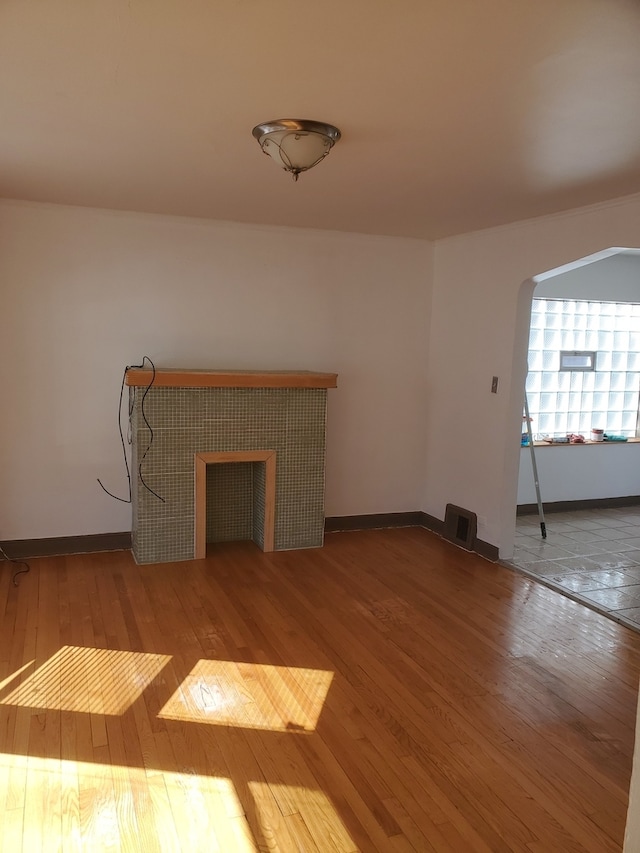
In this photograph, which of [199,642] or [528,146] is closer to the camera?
[528,146]

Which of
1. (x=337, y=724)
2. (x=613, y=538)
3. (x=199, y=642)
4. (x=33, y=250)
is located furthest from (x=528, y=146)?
(x=613, y=538)

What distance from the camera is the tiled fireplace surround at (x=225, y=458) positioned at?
4.30 m

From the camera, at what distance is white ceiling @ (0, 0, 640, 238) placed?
1704 mm

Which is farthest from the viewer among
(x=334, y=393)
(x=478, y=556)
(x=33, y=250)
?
(x=334, y=393)

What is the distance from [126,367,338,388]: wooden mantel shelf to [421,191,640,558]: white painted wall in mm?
1041

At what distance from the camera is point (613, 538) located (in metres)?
5.33

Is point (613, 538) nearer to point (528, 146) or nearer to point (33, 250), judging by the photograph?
point (528, 146)

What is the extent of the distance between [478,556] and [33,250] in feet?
11.7

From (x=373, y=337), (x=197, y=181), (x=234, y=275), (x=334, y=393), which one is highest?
(x=197, y=181)

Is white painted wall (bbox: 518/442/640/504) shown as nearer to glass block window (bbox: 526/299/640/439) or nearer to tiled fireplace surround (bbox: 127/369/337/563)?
glass block window (bbox: 526/299/640/439)

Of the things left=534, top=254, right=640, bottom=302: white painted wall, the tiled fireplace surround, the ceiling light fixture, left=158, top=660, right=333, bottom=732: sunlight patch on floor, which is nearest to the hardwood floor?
left=158, top=660, right=333, bottom=732: sunlight patch on floor

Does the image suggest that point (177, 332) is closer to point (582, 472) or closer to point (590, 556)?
point (590, 556)

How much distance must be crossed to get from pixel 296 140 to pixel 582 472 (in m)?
4.62

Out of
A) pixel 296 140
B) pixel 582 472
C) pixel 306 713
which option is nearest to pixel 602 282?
pixel 582 472
